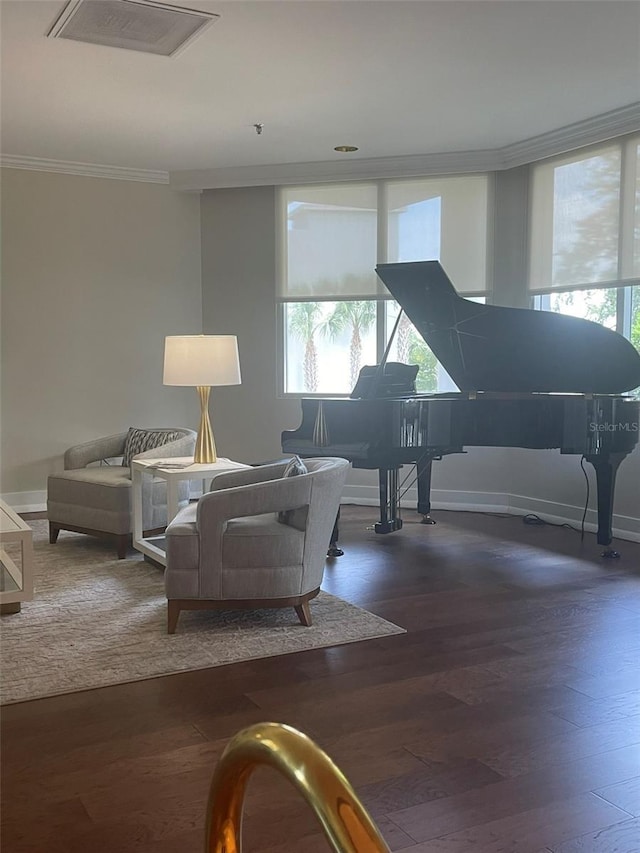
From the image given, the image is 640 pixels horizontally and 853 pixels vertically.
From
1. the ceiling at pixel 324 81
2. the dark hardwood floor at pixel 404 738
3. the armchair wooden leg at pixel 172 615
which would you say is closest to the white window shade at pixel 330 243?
the ceiling at pixel 324 81

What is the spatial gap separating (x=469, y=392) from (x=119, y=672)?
3.15 m

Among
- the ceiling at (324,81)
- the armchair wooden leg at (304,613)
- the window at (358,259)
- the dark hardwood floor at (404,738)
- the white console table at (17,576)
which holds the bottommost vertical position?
the dark hardwood floor at (404,738)

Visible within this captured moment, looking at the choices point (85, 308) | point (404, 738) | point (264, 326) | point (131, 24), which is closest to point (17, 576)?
point (404, 738)

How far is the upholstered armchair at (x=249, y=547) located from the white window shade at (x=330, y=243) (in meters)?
3.55

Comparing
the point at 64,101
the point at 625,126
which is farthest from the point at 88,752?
the point at 625,126

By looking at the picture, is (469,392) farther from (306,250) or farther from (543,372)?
(306,250)

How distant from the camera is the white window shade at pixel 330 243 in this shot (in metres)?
7.00

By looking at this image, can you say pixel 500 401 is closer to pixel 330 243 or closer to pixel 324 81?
pixel 324 81

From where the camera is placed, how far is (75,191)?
688cm

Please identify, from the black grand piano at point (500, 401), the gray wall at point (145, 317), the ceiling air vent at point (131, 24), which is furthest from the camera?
the gray wall at point (145, 317)

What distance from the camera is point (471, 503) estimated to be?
6.91m

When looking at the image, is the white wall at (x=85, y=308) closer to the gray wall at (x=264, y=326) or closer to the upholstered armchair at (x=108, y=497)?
the gray wall at (x=264, y=326)

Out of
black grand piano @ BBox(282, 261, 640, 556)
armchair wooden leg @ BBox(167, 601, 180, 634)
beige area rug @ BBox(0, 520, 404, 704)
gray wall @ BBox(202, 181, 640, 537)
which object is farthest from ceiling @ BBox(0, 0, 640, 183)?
beige area rug @ BBox(0, 520, 404, 704)

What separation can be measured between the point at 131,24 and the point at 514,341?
281 centimetres
